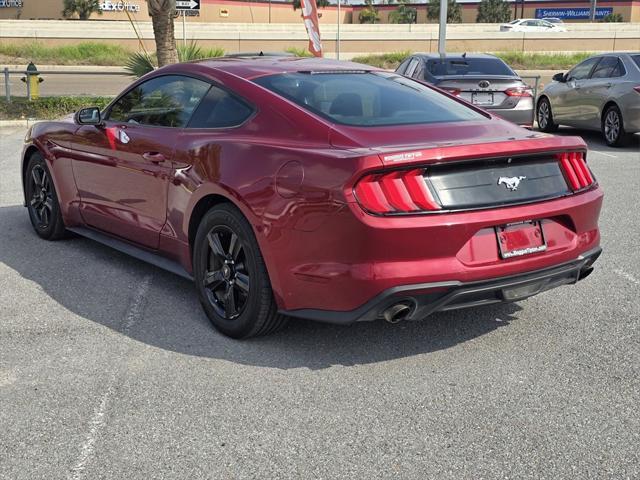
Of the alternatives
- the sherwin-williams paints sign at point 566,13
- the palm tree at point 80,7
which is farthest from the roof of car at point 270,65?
the sherwin-williams paints sign at point 566,13

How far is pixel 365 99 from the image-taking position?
477 centimetres

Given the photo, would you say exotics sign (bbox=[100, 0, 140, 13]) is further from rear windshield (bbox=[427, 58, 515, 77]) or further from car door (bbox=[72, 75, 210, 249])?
car door (bbox=[72, 75, 210, 249])

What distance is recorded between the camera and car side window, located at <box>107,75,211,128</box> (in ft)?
16.9

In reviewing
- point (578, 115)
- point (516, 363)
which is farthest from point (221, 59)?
point (578, 115)

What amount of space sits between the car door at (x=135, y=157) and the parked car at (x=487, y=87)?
7.24 m

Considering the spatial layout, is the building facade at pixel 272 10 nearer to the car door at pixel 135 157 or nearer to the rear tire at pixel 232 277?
the car door at pixel 135 157

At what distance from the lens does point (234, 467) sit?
324 cm

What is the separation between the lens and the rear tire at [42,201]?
261 inches

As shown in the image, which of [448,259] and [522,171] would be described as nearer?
[448,259]

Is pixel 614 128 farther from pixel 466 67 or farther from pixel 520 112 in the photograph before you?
pixel 466 67

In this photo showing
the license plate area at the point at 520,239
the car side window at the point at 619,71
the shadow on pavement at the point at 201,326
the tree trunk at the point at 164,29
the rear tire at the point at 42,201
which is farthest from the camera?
the tree trunk at the point at 164,29

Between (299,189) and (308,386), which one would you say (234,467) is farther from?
(299,189)

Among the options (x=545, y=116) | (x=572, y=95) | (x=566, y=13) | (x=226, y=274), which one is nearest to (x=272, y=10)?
(x=566, y=13)

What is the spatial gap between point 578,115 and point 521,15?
62543mm
